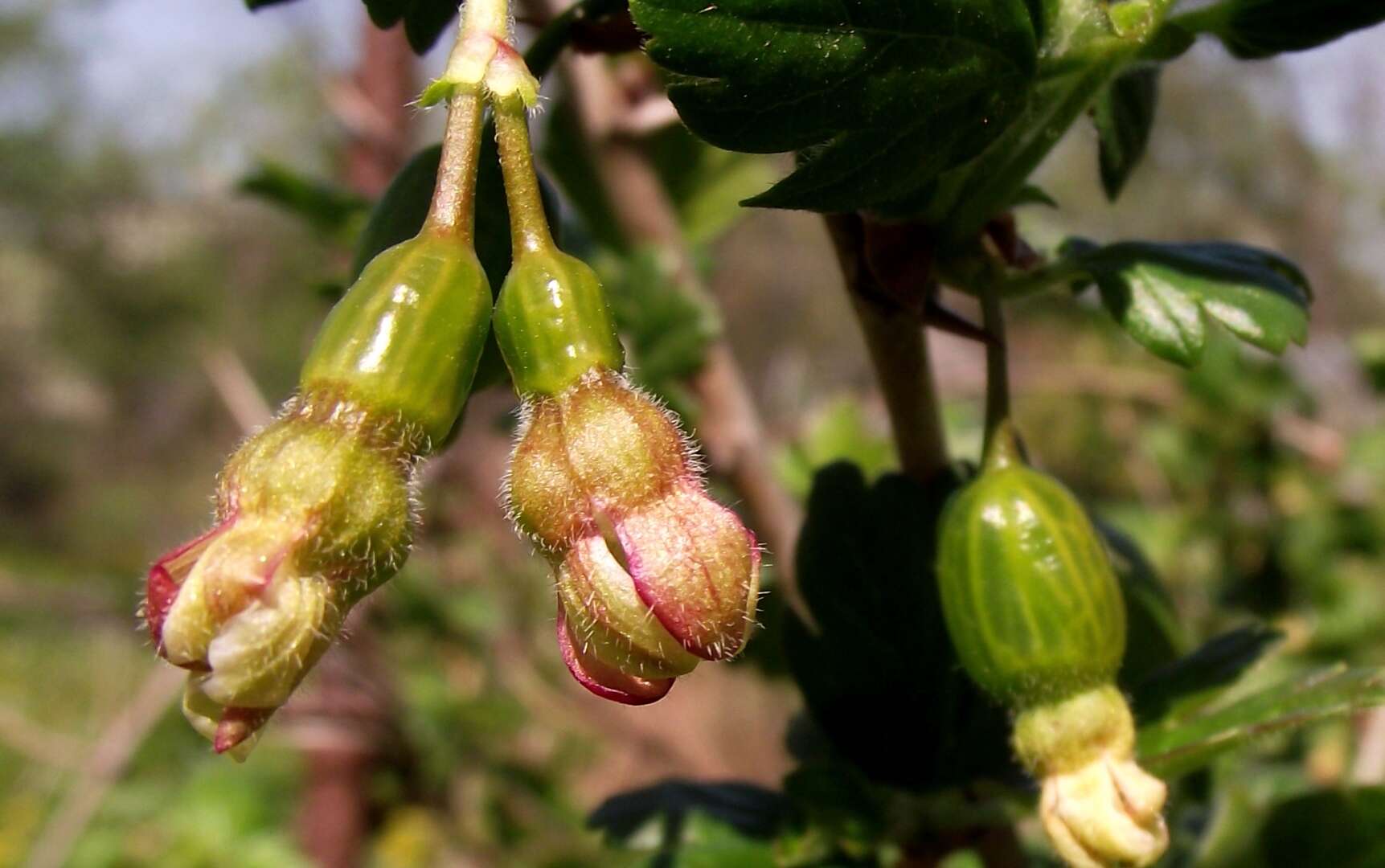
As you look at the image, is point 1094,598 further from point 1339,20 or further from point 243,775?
point 243,775

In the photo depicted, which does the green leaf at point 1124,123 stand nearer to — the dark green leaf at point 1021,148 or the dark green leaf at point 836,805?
the dark green leaf at point 1021,148

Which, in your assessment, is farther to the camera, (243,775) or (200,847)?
(243,775)

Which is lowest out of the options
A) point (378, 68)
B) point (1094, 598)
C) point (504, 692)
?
point (504, 692)

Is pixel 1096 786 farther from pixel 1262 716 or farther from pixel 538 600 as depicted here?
pixel 538 600

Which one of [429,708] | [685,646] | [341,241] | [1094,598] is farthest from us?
[429,708]

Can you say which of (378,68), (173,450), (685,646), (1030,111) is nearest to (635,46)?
(1030,111)

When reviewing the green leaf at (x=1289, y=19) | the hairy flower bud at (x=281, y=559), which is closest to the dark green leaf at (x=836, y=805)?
the hairy flower bud at (x=281, y=559)

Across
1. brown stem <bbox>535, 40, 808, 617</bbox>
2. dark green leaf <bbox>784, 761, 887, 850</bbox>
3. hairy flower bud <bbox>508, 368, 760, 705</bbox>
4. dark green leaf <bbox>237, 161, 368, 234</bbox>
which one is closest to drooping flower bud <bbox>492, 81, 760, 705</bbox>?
hairy flower bud <bbox>508, 368, 760, 705</bbox>
